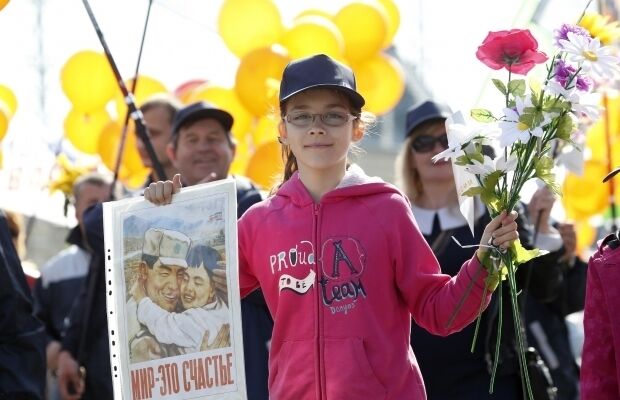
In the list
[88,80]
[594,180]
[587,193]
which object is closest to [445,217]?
[88,80]

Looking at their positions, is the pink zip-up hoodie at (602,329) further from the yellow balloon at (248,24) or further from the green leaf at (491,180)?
the yellow balloon at (248,24)

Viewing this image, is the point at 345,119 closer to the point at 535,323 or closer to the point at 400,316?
the point at 400,316

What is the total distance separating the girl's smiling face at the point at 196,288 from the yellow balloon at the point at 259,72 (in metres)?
4.13

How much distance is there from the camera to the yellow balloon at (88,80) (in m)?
9.38

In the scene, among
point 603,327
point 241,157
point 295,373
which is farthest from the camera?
point 241,157

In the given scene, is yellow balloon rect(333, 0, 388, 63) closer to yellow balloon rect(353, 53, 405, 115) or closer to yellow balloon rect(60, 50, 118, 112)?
yellow balloon rect(353, 53, 405, 115)

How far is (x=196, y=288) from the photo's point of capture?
3.95 m

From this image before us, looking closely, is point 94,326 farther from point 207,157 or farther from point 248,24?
point 248,24

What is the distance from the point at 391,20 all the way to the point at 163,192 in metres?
4.92

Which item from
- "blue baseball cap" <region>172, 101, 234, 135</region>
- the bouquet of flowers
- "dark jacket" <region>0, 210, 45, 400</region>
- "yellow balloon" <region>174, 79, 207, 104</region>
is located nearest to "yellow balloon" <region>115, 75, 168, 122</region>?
"yellow balloon" <region>174, 79, 207, 104</region>

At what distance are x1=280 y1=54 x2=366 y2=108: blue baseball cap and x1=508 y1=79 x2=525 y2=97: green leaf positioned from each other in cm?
56

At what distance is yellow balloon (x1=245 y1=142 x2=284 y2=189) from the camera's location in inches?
306

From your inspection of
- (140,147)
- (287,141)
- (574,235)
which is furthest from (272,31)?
(287,141)

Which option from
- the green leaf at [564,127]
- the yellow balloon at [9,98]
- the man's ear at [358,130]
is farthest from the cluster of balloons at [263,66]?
the green leaf at [564,127]
